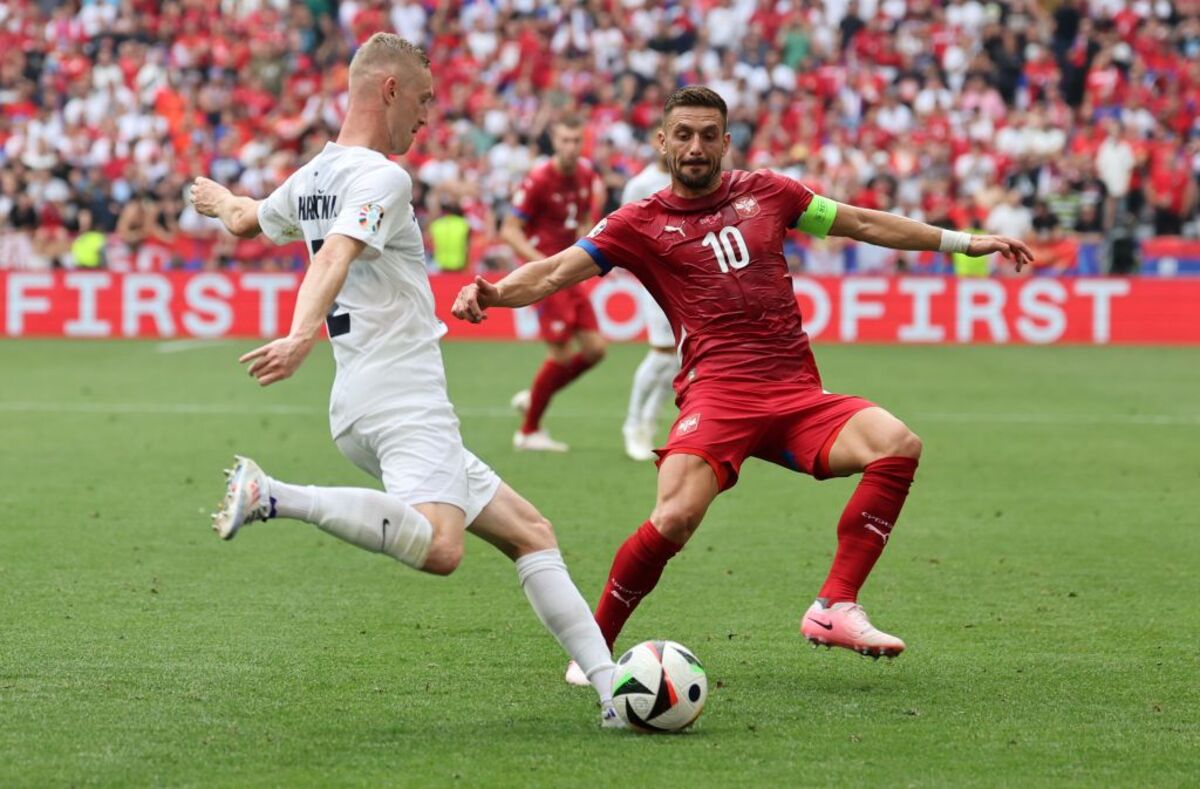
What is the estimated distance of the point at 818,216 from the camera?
21.9 ft

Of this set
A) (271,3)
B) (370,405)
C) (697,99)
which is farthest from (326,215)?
(271,3)

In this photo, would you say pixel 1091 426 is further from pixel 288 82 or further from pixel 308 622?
pixel 288 82

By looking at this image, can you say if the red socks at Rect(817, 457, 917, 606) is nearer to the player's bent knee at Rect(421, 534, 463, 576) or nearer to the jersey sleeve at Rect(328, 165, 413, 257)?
the player's bent knee at Rect(421, 534, 463, 576)

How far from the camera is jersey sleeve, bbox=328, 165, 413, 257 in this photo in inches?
207

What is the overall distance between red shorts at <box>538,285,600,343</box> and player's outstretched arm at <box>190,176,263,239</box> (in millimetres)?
6972

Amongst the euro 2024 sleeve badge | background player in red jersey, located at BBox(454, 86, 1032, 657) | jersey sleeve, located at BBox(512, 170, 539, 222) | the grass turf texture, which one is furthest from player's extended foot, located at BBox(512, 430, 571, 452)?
the euro 2024 sleeve badge

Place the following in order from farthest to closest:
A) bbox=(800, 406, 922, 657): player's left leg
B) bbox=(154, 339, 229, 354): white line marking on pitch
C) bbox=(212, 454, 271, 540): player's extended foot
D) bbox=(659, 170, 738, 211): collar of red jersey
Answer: bbox=(154, 339, 229, 354): white line marking on pitch → bbox=(659, 170, 738, 211): collar of red jersey → bbox=(800, 406, 922, 657): player's left leg → bbox=(212, 454, 271, 540): player's extended foot

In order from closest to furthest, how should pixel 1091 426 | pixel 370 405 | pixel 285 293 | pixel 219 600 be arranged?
1. pixel 370 405
2. pixel 219 600
3. pixel 1091 426
4. pixel 285 293

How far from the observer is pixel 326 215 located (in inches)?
217

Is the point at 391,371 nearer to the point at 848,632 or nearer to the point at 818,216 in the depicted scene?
the point at 848,632

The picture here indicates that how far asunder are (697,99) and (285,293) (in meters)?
18.8

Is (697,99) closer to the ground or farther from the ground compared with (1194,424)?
farther from the ground

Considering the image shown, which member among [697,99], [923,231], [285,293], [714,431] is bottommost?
[285,293]

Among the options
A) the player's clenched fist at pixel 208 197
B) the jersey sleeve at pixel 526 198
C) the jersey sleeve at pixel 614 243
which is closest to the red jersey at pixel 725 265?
the jersey sleeve at pixel 614 243
